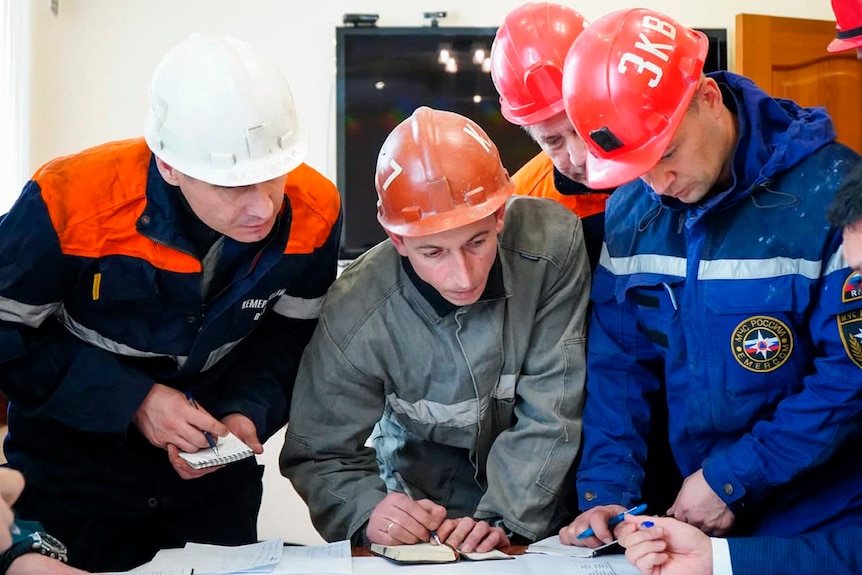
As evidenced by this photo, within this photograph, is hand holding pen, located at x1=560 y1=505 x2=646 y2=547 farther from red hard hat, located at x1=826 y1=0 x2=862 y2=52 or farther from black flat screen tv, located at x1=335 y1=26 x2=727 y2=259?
black flat screen tv, located at x1=335 y1=26 x2=727 y2=259

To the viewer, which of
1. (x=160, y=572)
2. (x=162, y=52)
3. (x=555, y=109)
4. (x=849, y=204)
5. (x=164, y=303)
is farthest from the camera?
(x=162, y=52)

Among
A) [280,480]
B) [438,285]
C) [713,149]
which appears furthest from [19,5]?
[713,149]

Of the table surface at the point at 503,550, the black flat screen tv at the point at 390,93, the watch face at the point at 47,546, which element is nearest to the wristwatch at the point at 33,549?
the watch face at the point at 47,546

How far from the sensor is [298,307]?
2055 millimetres

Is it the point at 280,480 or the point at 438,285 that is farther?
the point at 280,480

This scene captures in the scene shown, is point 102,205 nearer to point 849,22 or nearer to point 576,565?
point 576,565

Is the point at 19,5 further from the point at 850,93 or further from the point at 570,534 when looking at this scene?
the point at 850,93

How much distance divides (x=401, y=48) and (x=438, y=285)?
2965mm

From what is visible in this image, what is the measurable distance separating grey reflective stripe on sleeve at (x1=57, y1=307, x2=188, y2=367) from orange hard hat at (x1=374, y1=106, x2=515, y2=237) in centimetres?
60

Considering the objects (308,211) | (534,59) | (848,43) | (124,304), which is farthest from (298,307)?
(848,43)

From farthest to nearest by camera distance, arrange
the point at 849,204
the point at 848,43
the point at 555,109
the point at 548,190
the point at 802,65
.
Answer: the point at 802,65 < the point at 848,43 < the point at 548,190 < the point at 555,109 < the point at 849,204

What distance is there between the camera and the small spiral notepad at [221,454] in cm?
175

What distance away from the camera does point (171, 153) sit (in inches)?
69.4

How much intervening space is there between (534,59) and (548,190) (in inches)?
13.2
